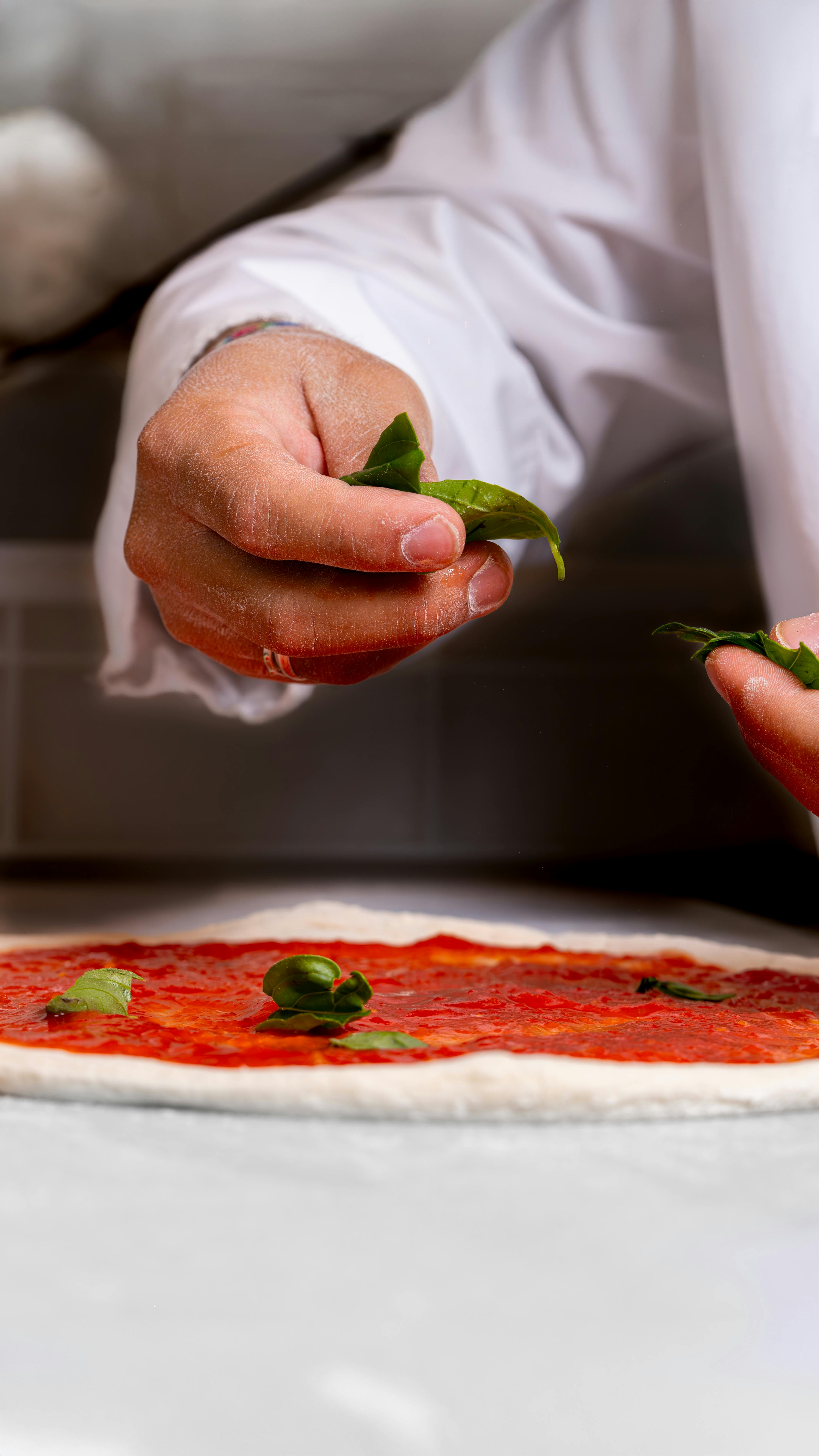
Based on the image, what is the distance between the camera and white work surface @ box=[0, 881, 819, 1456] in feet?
0.90

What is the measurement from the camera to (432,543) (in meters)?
0.50

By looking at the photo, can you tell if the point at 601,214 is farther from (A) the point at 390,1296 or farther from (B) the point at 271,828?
(A) the point at 390,1296

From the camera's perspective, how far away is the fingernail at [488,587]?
1.86 feet

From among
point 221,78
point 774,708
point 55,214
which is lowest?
point 774,708

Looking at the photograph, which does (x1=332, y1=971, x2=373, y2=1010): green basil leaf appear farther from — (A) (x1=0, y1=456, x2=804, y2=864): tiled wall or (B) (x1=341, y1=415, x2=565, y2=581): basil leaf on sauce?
(A) (x1=0, y1=456, x2=804, y2=864): tiled wall

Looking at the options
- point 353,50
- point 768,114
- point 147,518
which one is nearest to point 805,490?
point 768,114

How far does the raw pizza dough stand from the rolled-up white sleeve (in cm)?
55

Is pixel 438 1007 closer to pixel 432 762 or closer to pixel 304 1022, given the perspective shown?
pixel 304 1022

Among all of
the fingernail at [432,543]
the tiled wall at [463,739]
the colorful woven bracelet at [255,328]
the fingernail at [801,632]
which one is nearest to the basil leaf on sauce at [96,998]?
the fingernail at [432,543]

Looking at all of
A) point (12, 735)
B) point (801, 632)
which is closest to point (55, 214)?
point (12, 735)

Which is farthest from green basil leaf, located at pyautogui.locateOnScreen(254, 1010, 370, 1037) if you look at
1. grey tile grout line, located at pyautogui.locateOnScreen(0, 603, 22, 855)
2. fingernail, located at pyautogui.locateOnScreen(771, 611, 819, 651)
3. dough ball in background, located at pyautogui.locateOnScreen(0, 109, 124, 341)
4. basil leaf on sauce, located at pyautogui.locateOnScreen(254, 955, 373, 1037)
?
dough ball in background, located at pyautogui.locateOnScreen(0, 109, 124, 341)

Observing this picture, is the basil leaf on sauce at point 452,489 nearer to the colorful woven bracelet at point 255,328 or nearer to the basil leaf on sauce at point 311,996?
the basil leaf on sauce at point 311,996

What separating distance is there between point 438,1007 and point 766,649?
27cm

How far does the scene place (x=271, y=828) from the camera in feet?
5.25
